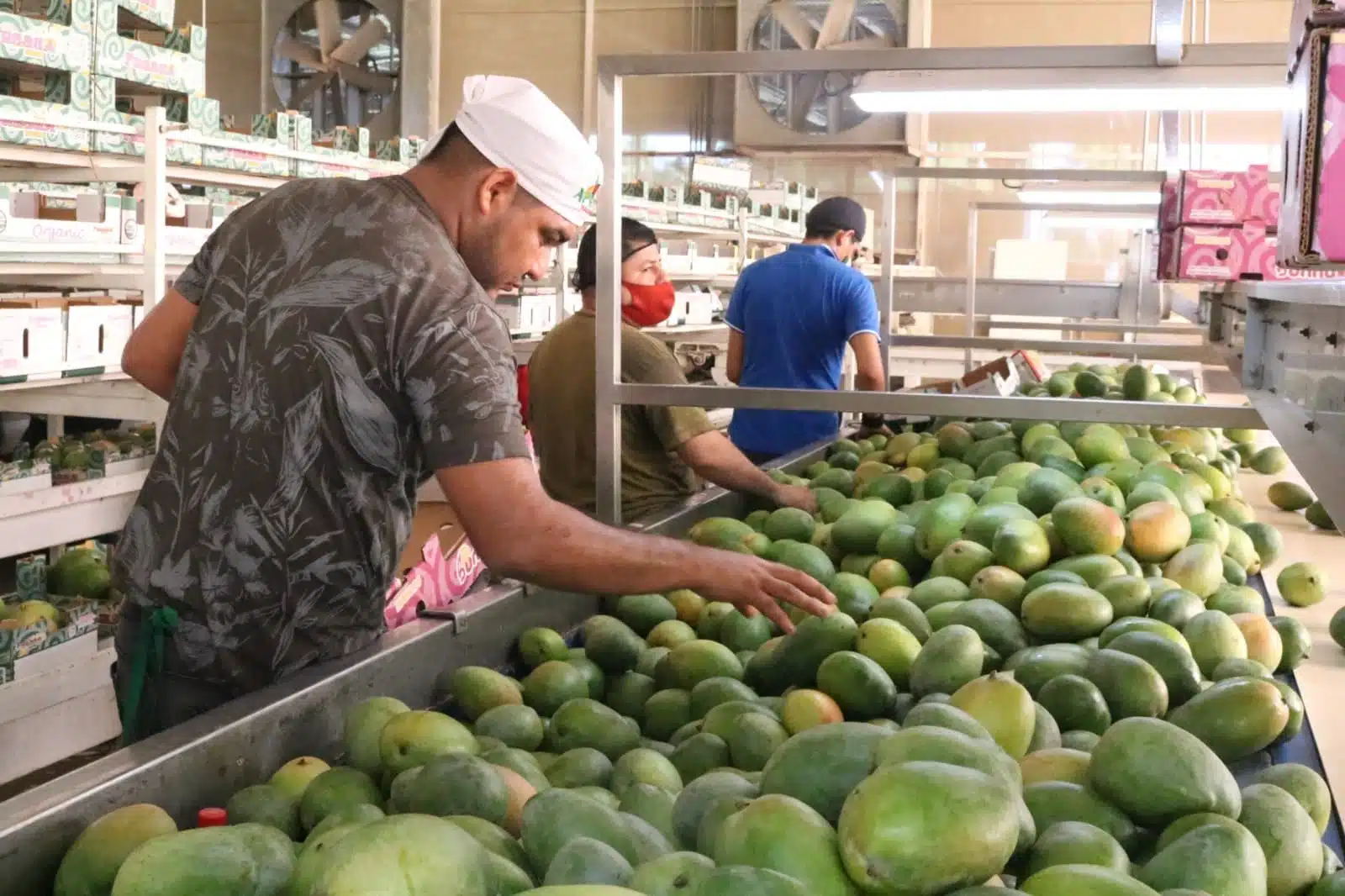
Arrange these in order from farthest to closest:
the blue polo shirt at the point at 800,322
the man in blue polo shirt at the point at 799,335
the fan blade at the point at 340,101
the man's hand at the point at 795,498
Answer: the fan blade at the point at 340,101
the blue polo shirt at the point at 800,322
the man in blue polo shirt at the point at 799,335
the man's hand at the point at 795,498

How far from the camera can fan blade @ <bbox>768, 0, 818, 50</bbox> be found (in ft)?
39.7

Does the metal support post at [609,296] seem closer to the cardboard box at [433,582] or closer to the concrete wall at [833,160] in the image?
the cardboard box at [433,582]

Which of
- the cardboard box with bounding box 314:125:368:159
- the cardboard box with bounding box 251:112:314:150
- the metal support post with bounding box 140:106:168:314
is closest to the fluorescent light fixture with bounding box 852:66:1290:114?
the metal support post with bounding box 140:106:168:314

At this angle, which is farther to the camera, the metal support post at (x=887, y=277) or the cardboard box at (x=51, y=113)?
the metal support post at (x=887, y=277)

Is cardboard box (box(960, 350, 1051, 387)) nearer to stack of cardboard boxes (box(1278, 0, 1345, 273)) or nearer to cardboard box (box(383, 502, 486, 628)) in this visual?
cardboard box (box(383, 502, 486, 628))

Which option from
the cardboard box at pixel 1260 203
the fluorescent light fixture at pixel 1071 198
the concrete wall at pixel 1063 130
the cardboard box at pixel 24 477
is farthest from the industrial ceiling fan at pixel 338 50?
the cardboard box at pixel 1260 203

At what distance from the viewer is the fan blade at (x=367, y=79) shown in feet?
42.0

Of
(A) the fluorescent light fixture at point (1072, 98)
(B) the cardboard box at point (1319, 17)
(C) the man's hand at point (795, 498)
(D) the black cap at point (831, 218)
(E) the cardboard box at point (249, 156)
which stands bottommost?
(C) the man's hand at point (795, 498)

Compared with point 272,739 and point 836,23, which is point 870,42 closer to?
point 836,23

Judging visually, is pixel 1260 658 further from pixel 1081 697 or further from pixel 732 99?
pixel 732 99

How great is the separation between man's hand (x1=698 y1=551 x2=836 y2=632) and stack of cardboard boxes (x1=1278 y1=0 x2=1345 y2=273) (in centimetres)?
95

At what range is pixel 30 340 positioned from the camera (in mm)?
4273

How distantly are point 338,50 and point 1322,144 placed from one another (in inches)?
494

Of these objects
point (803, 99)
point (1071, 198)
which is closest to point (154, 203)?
point (1071, 198)
